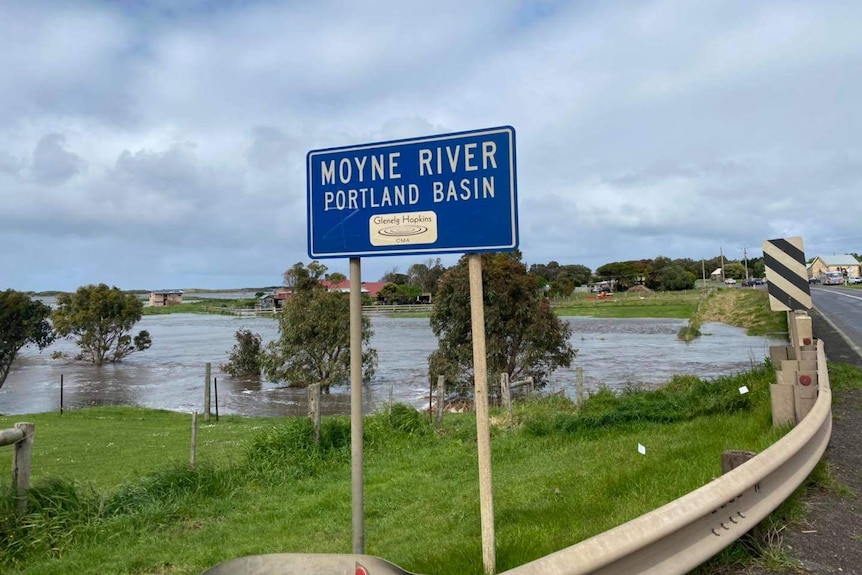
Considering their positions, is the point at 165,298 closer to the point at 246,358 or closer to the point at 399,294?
the point at 399,294

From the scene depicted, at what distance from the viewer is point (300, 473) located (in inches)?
328

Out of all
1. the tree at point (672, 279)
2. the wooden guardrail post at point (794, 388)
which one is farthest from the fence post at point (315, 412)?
the tree at point (672, 279)

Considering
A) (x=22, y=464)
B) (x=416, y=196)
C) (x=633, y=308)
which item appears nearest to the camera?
(x=416, y=196)

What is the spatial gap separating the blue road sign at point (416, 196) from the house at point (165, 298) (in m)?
179

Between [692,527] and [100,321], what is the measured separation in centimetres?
5101

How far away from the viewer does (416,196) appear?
11.8 ft

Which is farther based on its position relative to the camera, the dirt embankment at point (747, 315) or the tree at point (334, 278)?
the dirt embankment at point (747, 315)

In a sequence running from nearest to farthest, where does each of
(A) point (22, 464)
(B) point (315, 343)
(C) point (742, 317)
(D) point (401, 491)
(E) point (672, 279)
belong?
(A) point (22, 464) → (D) point (401, 491) → (B) point (315, 343) → (C) point (742, 317) → (E) point (672, 279)

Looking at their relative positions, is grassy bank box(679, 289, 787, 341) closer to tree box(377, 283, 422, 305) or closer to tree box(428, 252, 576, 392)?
tree box(428, 252, 576, 392)

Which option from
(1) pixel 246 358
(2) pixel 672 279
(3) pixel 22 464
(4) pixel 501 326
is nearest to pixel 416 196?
(3) pixel 22 464

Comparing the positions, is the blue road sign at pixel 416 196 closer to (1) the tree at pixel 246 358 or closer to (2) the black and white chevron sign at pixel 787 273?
(2) the black and white chevron sign at pixel 787 273

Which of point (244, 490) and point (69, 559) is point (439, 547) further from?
point (244, 490)

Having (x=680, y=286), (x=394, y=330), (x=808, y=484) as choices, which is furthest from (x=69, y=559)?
(x=680, y=286)

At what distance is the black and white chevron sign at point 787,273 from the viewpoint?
7961mm
